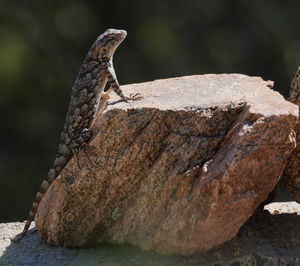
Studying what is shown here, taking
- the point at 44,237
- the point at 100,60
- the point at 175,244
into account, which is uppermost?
the point at 100,60

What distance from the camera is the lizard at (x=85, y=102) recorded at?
479 centimetres

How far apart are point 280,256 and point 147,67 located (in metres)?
4.05

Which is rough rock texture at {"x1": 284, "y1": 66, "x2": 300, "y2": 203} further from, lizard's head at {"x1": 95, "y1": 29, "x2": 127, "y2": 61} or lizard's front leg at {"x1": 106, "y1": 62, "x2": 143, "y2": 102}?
lizard's head at {"x1": 95, "y1": 29, "x2": 127, "y2": 61}

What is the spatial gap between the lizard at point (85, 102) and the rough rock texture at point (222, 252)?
501mm

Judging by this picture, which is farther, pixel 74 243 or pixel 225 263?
pixel 74 243

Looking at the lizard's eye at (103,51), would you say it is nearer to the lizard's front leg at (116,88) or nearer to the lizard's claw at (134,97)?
the lizard's front leg at (116,88)

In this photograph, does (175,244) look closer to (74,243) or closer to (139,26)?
(74,243)

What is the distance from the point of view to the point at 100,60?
5.25 metres

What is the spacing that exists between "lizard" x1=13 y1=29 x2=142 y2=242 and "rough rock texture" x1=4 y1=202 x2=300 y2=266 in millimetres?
501

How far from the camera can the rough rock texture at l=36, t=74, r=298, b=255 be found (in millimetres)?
3750

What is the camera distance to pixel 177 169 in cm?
407

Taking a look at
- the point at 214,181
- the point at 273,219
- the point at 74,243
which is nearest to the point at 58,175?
the point at 74,243

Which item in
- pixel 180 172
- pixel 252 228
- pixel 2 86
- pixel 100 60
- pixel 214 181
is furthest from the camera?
pixel 2 86

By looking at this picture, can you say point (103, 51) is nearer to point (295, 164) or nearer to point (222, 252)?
point (295, 164)
